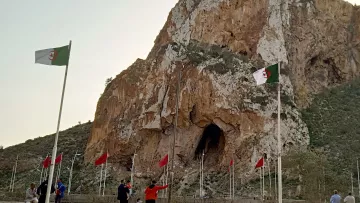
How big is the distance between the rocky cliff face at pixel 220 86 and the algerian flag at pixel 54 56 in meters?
27.3

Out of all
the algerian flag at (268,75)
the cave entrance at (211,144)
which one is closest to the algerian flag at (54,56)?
the algerian flag at (268,75)

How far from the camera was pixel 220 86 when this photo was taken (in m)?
44.6

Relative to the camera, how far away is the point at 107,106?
53531 millimetres

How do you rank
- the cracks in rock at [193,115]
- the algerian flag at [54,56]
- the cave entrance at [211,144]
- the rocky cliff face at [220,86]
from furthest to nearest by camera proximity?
the cave entrance at [211,144], the cracks in rock at [193,115], the rocky cliff face at [220,86], the algerian flag at [54,56]

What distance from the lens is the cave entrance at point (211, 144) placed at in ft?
153

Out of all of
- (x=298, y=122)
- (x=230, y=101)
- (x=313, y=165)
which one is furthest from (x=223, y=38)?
(x=313, y=165)

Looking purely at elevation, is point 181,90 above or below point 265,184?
above

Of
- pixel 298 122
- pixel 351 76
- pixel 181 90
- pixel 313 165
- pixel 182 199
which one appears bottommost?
pixel 182 199

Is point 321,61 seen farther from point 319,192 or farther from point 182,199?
point 182,199

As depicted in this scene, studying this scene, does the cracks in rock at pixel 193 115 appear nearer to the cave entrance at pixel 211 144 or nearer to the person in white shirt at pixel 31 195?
the cave entrance at pixel 211 144

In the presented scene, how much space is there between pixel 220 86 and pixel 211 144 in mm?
8474

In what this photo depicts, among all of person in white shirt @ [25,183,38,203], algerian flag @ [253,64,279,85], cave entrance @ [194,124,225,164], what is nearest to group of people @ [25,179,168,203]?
person in white shirt @ [25,183,38,203]

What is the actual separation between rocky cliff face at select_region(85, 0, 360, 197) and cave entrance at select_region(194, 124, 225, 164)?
0.43 feet

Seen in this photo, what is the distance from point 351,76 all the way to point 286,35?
47.5 feet
